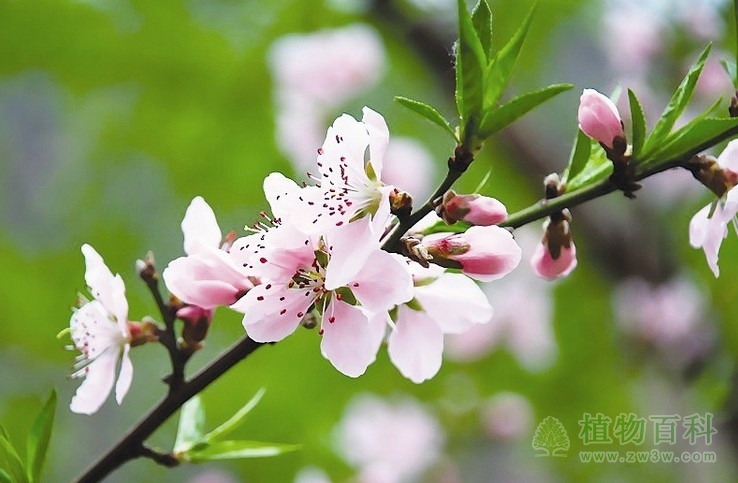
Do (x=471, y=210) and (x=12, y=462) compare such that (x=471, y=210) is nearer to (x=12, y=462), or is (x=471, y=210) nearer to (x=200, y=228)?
(x=200, y=228)

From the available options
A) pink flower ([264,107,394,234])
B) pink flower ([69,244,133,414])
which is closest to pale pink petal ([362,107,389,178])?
pink flower ([264,107,394,234])

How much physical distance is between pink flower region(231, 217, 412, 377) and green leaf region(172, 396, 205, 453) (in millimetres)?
175

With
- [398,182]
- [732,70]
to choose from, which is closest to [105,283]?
[732,70]

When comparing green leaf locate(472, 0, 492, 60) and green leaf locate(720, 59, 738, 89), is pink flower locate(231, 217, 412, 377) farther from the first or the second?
green leaf locate(720, 59, 738, 89)

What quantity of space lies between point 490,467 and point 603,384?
0.46 metres

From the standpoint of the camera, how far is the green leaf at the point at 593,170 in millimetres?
547

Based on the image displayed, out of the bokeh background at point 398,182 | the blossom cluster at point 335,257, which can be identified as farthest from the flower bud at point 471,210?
the bokeh background at point 398,182

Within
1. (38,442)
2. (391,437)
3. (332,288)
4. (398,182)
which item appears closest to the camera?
(332,288)

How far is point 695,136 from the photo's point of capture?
20.0 inches

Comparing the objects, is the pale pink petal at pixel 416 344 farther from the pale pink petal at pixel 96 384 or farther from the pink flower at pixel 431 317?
the pale pink petal at pixel 96 384

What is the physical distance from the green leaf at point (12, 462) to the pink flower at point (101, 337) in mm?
47

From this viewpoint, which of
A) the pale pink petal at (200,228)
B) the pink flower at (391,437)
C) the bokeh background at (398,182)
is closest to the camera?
the pale pink petal at (200,228)

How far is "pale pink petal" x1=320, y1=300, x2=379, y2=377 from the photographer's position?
52 cm

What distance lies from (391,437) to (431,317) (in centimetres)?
124
